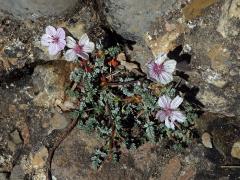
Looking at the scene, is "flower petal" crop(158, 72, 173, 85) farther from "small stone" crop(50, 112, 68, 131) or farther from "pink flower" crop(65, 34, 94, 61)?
"small stone" crop(50, 112, 68, 131)

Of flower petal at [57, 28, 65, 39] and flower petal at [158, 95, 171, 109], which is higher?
flower petal at [57, 28, 65, 39]

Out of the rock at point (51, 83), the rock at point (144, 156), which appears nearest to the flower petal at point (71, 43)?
the rock at point (51, 83)

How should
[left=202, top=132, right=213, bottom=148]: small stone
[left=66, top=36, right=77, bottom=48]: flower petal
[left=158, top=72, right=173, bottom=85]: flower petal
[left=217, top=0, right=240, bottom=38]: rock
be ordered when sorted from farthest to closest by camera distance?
[left=202, top=132, right=213, bottom=148]: small stone, [left=66, top=36, right=77, bottom=48]: flower petal, [left=158, top=72, right=173, bottom=85]: flower petal, [left=217, top=0, right=240, bottom=38]: rock

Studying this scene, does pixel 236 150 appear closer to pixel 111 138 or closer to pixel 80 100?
pixel 111 138

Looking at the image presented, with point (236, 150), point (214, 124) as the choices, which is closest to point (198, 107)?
point (214, 124)

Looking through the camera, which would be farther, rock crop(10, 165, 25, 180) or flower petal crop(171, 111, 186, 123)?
rock crop(10, 165, 25, 180)

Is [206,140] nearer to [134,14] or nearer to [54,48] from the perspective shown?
[134,14]

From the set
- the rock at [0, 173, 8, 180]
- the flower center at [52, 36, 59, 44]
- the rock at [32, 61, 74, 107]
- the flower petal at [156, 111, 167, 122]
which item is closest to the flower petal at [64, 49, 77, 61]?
the flower center at [52, 36, 59, 44]
